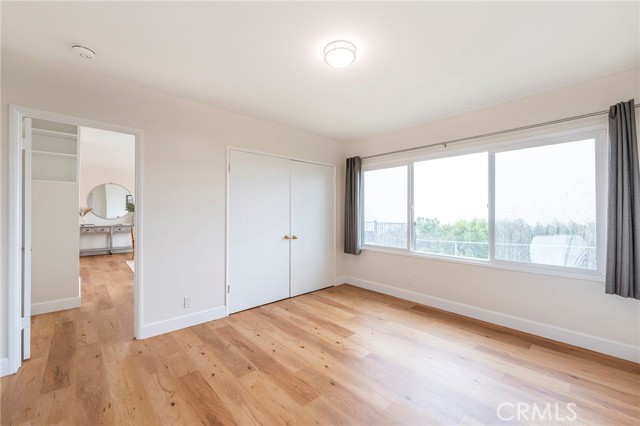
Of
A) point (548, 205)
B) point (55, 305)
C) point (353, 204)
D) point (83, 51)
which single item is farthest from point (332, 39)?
point (55, 305)

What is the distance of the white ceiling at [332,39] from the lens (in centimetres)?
158

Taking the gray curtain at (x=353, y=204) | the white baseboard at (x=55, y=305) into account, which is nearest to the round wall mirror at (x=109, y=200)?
the white baseboard at (x=55, y=305)

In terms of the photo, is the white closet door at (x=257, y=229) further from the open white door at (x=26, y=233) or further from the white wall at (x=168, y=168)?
the open white door at (x=26, y=233)

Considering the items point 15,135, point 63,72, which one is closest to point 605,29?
point 63,72

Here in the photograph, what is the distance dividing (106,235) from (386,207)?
7.40 m

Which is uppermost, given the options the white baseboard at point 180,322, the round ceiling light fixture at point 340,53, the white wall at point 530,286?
the round ceiling light fixture at point 340,53

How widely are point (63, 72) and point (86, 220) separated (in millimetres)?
6322

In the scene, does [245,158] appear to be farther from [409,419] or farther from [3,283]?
[409,419]

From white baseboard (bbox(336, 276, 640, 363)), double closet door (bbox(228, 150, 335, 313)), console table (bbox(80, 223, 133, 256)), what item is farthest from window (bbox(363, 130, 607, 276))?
console table (bbox(80, 223, 133, 256))

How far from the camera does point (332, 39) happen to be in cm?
184

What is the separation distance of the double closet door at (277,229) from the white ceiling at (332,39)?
1079mm

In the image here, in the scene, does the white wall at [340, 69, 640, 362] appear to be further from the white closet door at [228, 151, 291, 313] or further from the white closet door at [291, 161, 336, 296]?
the white closet door at [228, 151, 291, 313]

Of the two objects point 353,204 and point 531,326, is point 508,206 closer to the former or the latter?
point 531,326

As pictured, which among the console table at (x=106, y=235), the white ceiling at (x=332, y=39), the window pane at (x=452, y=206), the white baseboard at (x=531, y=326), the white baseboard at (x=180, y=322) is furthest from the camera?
the console table at (x=106, y=235)
